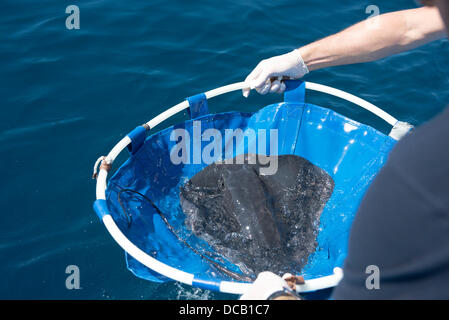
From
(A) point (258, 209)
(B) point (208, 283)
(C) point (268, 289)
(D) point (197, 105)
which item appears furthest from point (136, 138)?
(C) point (268, 289)

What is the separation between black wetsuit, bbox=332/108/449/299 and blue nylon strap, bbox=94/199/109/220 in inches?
74.1

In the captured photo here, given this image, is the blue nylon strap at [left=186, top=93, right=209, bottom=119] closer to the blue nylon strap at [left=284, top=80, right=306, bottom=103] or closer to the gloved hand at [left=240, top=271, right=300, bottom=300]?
the blue nylon strap at [left=284, top=80, right=306, bottom=103]

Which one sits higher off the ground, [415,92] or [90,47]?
[90,47]

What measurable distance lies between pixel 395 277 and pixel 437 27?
2.36m

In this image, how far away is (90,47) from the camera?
16.9 feet

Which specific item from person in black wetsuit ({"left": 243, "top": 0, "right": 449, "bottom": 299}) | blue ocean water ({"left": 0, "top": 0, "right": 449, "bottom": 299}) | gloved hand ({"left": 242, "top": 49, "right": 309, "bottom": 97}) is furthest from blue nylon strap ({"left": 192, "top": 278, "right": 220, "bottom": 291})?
gloved hand ({"left": 242, "top": 49, "right": 309, "bottom": 97})

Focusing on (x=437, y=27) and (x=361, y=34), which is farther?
(x=361, y=34)

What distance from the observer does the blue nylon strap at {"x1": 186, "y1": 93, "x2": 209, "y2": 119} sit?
335 cm

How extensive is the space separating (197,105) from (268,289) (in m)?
2.02

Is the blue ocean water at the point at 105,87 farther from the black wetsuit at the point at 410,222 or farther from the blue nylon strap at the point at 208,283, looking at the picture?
the black wetsuit at the point at 410,222

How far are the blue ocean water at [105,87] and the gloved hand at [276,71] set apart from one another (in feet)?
4.28

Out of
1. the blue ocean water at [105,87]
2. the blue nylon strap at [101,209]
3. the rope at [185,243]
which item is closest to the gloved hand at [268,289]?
the rope at [185,243]

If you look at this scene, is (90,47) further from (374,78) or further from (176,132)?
(374,78)
